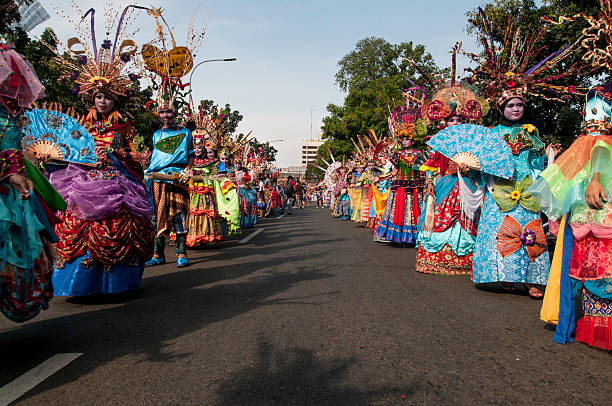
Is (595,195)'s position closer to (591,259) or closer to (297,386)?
(591,259)

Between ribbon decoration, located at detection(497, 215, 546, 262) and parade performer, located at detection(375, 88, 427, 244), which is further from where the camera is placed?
parade performer, located at detection(375, 88, 427, 244)

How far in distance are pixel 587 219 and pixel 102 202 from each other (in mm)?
4429

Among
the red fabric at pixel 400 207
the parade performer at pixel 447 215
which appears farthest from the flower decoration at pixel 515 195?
the red fabric at pixel 400 207

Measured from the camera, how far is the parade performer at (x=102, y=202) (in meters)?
4.73

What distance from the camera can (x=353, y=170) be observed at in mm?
19312

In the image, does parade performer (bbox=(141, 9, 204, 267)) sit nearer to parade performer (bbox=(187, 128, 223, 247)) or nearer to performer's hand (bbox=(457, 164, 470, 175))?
parade performer (bbox=(187, 128, 223, 247))

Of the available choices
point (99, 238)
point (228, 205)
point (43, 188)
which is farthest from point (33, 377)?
point (228, 205)

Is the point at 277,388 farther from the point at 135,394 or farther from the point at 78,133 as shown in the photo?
the point at 78,133

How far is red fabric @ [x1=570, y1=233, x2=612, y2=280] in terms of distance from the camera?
338 cm

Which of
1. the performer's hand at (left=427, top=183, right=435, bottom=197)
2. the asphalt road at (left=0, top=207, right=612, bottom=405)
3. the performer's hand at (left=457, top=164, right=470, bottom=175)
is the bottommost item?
the asphalt road at (left=0, top=207, right=612, bottom=405)

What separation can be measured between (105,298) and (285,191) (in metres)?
22.4

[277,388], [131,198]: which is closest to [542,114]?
[131,198]

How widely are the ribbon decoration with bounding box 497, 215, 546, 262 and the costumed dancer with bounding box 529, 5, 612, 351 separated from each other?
Result: 1.33 meters

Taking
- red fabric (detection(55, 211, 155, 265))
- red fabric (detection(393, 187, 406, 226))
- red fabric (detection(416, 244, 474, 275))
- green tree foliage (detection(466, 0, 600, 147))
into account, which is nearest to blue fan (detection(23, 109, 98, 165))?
→ red fabric (detection(55, 211, 155, 265))
